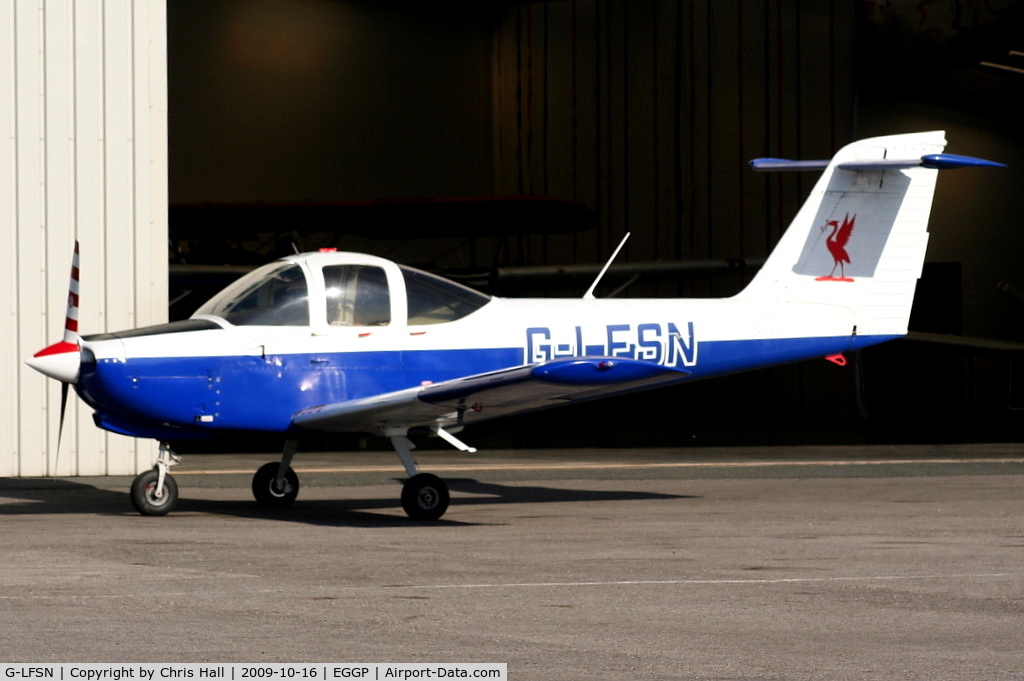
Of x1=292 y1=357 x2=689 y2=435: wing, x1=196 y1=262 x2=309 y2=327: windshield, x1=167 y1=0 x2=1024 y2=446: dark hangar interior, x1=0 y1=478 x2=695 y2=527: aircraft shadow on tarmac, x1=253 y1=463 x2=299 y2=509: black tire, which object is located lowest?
x1=0 y1=478 x2=695 y2=527: aircraft shadow on tarmac

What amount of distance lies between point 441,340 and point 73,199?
466 centimetres

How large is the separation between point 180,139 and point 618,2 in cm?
915

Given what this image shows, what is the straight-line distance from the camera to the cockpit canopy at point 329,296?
9484 mm

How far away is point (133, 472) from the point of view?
42.7 feet

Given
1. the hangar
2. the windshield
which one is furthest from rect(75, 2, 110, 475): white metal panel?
the hangar

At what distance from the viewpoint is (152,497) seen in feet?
31.5

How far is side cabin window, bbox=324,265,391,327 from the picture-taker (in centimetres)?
959

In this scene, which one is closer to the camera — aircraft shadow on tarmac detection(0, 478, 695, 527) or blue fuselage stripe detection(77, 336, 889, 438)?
blue fuselage stripe detection(77, 336, 889, 438)

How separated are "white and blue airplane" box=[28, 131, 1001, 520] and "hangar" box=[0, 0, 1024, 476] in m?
8.97

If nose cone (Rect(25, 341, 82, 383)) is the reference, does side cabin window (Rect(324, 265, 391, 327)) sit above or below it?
above

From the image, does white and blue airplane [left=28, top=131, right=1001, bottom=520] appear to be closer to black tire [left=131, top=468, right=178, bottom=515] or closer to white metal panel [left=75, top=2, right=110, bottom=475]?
black tire [left=131, top=468, right=178, bottom=515]

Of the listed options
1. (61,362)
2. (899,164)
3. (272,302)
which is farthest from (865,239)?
(61,362)

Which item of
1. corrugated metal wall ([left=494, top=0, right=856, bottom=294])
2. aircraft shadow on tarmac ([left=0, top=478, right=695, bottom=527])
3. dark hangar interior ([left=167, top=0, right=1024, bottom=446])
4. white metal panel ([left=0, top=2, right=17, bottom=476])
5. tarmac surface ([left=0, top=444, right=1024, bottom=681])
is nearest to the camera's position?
tarmac surface ([left=0, top=444, right=1024, bottom=681])

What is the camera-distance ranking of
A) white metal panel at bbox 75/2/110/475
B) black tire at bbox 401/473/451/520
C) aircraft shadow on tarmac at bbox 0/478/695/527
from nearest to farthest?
1. black tire at bbox 401/473/451/520
2. aircraft shadow on tarmac at bbox 0/478/695/527
3. white metal panel at bbox 75/2/110/475
